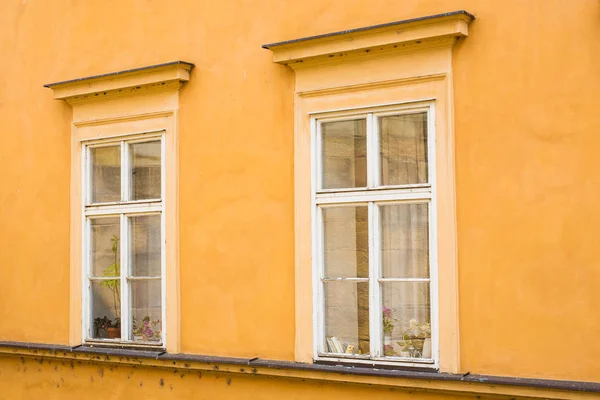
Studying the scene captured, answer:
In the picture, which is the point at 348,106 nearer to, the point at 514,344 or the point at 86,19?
the point at 514,344

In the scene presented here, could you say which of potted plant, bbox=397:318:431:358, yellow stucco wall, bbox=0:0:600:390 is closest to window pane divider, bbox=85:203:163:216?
yellow stucco wall, bbox=0:0:600:390

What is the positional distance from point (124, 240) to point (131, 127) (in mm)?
862

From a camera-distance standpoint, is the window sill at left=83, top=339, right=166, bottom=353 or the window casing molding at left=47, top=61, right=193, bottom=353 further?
the window sill at left=83, top=339, right=166, bottom=353

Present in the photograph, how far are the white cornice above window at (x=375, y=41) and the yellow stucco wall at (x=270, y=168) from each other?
0.41 ft

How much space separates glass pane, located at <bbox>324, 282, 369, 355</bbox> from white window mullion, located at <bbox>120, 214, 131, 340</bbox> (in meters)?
1.90

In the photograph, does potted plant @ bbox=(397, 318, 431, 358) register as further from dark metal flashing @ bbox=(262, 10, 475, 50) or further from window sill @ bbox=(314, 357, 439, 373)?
dark metal flashing @ bbox=(262, 10, 475, 50)

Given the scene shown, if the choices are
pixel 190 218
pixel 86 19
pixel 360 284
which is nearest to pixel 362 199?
pixel 360 284

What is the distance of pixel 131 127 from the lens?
25.4 ft

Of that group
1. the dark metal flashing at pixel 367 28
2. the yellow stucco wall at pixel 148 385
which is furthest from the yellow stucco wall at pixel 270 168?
the dark metal flashing at pixel 367 28

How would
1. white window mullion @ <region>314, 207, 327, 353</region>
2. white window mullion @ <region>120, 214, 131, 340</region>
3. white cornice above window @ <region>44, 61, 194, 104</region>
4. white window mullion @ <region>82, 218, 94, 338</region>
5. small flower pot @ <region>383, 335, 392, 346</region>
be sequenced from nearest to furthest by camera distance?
small flower pot @ <region>383, 335, 392, 346</region>, white window mullion @ <region>314, 207, 327, 353</region>, white cornice above window @ <region>44, 61, 194, 104</region>, white window mullion @ <region>120, 214, 131, 340</region>, white window mullion @ <region>82, 218, 94, 338</region>

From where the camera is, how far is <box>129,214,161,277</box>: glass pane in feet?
25.1

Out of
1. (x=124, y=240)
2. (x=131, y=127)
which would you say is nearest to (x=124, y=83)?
(x=131, y=127)

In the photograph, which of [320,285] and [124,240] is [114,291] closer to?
[124,240]

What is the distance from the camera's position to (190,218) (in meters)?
7.36
